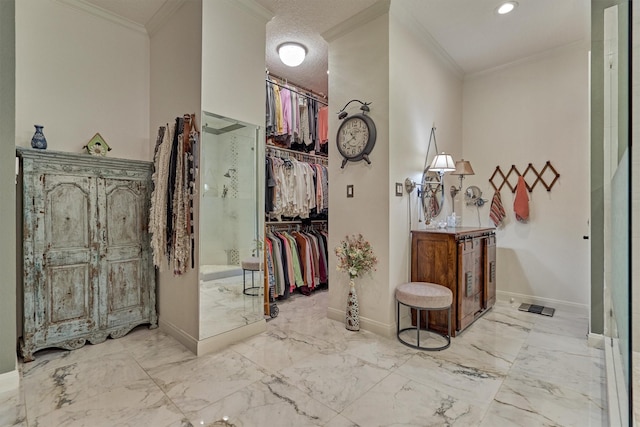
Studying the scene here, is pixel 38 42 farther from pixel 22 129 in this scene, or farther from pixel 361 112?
pixel 361 112

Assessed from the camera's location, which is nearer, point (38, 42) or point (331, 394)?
point (331, 394)

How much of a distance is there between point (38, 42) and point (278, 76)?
244 centimetres

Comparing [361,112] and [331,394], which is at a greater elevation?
[361,112]

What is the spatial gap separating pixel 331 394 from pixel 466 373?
0.99 metres

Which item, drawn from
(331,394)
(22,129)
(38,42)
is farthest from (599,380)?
(38,42)

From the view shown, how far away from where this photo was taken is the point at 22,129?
2512mm

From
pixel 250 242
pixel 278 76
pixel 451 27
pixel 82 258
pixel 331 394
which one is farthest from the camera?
pixel 278 76

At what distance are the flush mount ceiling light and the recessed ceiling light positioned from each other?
199 cm

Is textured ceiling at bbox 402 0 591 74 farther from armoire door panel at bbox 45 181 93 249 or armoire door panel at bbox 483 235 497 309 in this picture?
armoire door panel at bbox 45 181 93 249

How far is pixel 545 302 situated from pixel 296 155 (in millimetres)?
3644

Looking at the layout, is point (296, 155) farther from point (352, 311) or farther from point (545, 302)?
point (545, 302)

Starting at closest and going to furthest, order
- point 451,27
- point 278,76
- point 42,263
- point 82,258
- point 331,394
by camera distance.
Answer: point 331,394 → point 42,263 → point 82,258 → point 451,27 → point 278,76

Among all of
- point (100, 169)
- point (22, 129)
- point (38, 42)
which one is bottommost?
point (100, 169)

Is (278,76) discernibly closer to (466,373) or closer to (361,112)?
(361,112)
